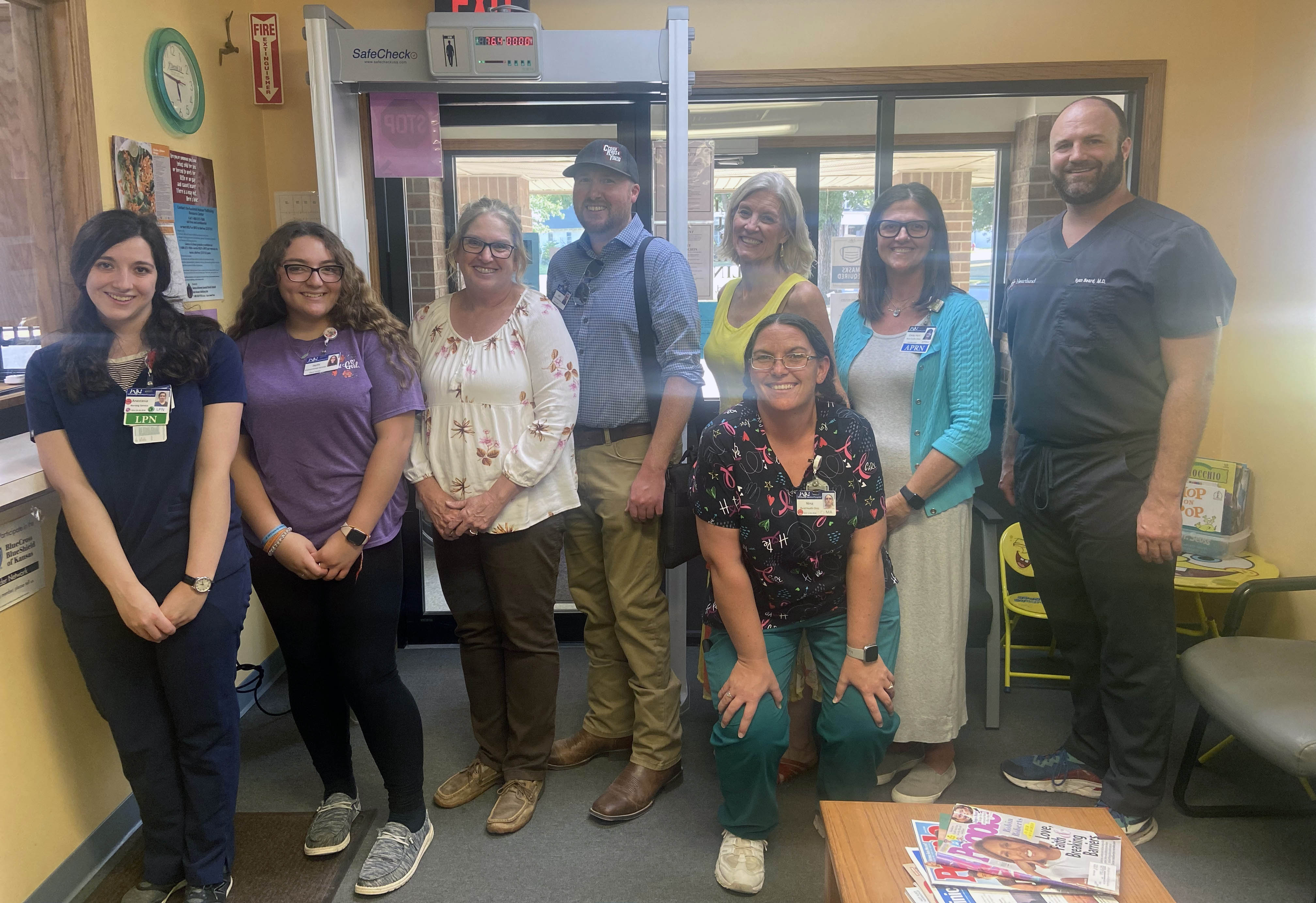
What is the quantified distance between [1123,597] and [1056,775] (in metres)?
0.57

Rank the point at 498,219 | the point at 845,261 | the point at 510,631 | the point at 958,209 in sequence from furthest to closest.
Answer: the point at 958,209 → the point at 845,261 → the point at 510,631 → the point at 498,219

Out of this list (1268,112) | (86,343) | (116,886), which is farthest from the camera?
(1268,112)

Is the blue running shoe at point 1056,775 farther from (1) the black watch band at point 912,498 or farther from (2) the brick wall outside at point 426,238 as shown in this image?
(2) the brick wall outside at point 426,238

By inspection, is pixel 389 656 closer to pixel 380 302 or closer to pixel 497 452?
pixel 497 452

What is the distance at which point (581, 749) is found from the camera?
2.43m

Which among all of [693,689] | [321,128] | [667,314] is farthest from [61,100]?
[693,689]

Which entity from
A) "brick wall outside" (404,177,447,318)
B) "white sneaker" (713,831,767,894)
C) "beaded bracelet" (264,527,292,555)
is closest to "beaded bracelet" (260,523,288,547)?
"beaded bracelet" (264,527,292,555)

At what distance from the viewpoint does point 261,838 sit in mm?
2115

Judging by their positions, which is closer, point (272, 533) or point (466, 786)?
point (272, 533)

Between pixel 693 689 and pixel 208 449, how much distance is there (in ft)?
5.66

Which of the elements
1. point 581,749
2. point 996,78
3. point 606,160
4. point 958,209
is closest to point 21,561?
point 581,749

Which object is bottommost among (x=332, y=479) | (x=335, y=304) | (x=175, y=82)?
(x=332, y=479)

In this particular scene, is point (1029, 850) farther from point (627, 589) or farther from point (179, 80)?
point (179, 80)

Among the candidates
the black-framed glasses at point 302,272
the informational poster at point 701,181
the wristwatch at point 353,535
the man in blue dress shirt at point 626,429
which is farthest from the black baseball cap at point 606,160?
the wristwatch at point 353,535
